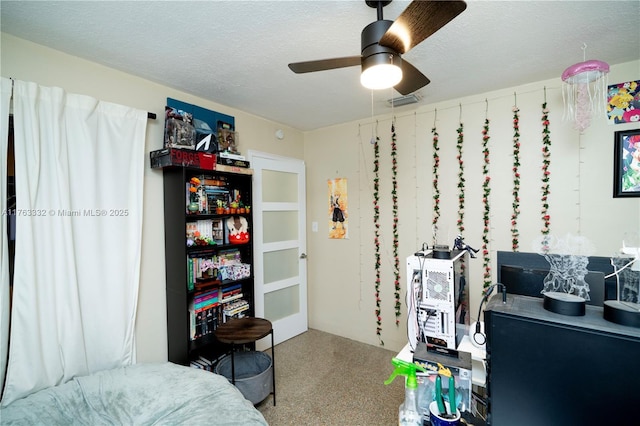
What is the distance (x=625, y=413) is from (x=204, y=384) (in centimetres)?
190

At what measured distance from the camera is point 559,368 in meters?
0.72

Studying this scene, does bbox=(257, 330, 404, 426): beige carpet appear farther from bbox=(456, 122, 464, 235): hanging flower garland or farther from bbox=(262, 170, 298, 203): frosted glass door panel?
bbox=(262, 170, 298, 203): frosted glass door panel

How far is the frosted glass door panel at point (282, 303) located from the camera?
334 centimetres

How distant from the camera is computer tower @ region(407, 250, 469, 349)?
1.52 meters

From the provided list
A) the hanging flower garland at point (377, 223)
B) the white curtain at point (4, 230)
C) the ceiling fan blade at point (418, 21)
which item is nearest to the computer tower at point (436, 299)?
the ceiling fan blade at point (418, 21)

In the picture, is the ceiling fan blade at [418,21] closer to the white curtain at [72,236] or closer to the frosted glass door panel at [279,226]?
the white curtain at [72,236]

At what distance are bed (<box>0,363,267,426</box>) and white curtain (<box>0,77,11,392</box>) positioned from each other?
34 centimetres

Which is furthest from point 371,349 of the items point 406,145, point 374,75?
point 374,75

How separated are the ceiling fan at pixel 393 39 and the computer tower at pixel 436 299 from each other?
1.01 m

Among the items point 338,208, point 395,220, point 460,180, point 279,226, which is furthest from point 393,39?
point 279,226

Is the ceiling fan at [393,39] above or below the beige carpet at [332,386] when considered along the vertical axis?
above

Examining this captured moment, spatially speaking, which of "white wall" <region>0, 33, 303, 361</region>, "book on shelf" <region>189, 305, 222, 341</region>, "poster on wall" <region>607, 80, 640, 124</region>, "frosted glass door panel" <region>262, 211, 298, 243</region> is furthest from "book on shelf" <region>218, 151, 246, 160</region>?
"poster on wall" <region>607, 80, 640, 124</region>

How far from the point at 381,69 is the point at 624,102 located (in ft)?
7.11

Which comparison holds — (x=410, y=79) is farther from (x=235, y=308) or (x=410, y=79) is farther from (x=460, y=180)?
(x=235, y=308)
